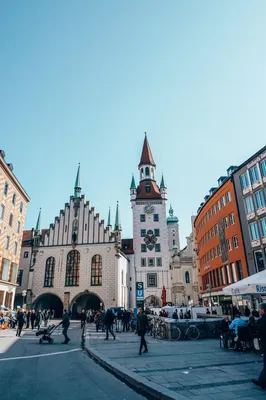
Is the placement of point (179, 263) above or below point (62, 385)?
above

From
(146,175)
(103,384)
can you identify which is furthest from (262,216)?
(146,175)

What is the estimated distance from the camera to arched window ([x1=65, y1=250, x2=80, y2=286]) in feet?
140

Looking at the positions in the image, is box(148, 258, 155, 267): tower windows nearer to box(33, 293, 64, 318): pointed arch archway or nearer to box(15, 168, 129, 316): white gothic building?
box(15, 168, 129, 316): white gothic building

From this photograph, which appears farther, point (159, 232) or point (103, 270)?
point (159, 232)

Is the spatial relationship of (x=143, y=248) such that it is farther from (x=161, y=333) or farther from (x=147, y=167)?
(x=161, y=333)

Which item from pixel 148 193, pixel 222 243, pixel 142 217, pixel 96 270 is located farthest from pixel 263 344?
pixel 148 193

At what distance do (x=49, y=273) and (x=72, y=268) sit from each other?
3.99m

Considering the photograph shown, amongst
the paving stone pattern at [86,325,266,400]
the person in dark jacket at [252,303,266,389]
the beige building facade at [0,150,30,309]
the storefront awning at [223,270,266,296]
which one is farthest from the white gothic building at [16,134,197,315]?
the person in dark jacket at [252,303,266,389]

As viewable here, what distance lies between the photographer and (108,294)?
4069 cm

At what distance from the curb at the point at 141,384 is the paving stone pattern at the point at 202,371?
0.26 metres

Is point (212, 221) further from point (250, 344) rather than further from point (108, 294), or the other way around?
point (250, 344)

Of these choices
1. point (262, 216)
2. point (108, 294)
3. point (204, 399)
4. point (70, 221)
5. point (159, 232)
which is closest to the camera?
point (204, 399)

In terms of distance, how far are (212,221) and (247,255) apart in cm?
979

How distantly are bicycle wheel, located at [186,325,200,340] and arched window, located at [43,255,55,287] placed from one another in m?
32.9
